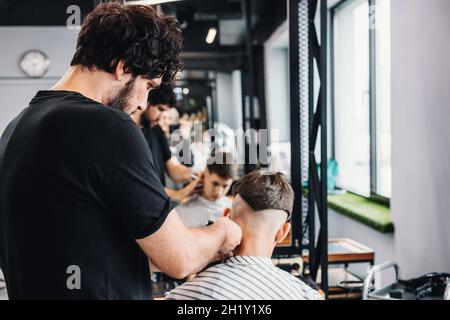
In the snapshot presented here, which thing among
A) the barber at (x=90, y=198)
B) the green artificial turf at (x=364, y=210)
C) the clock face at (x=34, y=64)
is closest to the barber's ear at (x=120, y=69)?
the barber at (x=90, y=198)

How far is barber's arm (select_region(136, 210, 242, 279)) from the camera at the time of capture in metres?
0.98

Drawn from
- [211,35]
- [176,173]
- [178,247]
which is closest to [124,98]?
[178,247]

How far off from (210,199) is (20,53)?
4.76 ft

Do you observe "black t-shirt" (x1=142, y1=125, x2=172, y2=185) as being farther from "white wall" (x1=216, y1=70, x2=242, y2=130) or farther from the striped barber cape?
"white wall" (x1=216, y1=70, x2=242, y2=130)

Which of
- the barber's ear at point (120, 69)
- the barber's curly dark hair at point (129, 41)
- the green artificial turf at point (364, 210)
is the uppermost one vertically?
the barber's curly dark hair at point (129, 41)

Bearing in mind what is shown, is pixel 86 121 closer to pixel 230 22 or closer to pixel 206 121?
pixel 230 22

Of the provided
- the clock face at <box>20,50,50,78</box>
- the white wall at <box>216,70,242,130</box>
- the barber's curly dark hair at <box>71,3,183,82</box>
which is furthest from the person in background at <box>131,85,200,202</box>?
the white wall at <box>216,70,242,130</box>

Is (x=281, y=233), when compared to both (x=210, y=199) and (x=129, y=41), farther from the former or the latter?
(x=210, y=199)

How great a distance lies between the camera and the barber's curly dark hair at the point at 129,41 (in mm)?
1110

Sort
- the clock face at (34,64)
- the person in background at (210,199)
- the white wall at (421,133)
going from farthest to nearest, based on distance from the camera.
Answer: the person in background at (210,199)
the white wall at (421,133)
the clock face at (34,64)

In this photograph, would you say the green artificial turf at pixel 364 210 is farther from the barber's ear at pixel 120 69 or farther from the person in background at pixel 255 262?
the barber's ear at pixel 120 69

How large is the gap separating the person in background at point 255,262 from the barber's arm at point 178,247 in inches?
11.3
